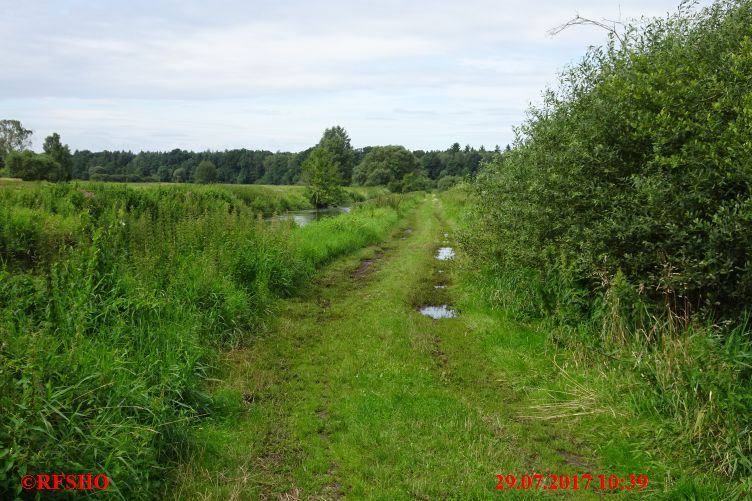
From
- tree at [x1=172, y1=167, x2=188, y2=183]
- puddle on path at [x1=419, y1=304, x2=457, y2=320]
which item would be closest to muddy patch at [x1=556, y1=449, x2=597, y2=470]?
puddle on path at [x1=419, y1=304, x2=457, y2=320]

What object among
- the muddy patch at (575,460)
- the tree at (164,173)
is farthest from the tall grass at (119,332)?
the tree at (164,173)

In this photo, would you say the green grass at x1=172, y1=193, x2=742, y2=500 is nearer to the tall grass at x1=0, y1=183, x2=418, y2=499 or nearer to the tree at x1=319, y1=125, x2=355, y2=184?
the tall grass at x1=0, y1=183, x2=418, y2=499

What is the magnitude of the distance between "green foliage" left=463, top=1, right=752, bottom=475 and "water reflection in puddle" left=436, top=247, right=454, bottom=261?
28.3 feet

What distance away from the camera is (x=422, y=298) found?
11508 millimetres

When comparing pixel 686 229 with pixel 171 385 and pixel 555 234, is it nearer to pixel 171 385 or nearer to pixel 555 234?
pixel 555 234

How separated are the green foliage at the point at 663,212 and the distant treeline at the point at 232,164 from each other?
103 meters

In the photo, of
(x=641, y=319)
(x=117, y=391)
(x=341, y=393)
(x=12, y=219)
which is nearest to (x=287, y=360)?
(x=341, y=393)

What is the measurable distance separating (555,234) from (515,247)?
100 cm

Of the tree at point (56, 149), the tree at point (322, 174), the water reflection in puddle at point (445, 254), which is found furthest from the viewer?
the tree at point (56, 149)

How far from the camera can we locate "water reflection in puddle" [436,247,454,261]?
17.3 meters

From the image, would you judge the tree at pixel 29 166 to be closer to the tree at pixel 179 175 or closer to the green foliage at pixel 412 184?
Answer: the green foliage at pixel 412 184

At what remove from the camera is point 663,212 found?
5953 mm

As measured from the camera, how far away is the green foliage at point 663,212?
5.00 metres

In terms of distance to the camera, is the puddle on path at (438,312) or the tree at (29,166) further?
the tree at (29,166)
